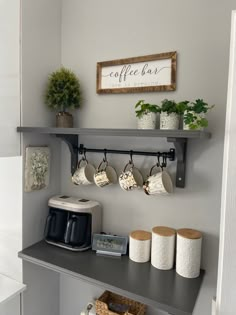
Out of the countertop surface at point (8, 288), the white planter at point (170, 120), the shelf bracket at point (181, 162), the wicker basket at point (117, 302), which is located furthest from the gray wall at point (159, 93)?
the countertop surface at point (8, 288)

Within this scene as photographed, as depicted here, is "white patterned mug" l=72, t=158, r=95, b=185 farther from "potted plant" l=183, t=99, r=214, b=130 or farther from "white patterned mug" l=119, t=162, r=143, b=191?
"potted plant" l=183, t=99, r=214, b=130

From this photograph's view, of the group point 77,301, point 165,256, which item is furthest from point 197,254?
point 77,301

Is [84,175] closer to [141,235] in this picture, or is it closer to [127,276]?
[141,235]

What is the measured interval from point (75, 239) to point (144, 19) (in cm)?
109

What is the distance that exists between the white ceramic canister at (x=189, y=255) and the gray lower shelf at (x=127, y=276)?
0.10 feet

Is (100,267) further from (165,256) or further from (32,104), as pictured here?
(32,104)

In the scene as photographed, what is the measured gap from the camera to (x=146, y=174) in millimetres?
1156

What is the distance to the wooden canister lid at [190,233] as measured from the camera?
0.98 metres

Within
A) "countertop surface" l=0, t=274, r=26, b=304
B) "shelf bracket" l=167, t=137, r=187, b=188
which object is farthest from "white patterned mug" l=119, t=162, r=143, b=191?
"countertop surface" l=0, t=274, r=26, b=304

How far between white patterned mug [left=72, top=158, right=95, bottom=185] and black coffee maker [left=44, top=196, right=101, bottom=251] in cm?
10

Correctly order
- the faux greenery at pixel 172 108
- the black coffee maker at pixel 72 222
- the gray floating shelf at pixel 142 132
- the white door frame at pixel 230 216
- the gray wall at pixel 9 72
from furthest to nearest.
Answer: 1. the black coffee maker at pixel 72 222
2. the gray wall at pixel 9 72
3. the faux greenery at pixel 172 108
4. the gray floating shelf at pixel 142 132
5. the white door frame at pixel 230 216

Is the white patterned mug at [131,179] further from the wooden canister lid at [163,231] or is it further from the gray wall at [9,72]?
the gray wall at [9,72]

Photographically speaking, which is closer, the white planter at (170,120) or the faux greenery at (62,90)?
the white planter at (170,120)

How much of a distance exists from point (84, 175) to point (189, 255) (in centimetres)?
59
